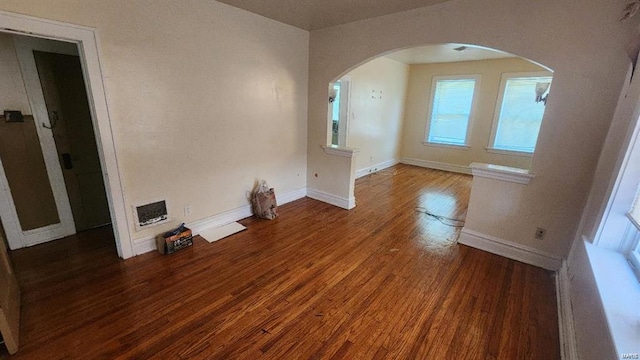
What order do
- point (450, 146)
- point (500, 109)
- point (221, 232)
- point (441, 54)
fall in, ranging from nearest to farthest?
point (221, 232) → point (441, 54) → point (500, 109) → point (450, 146)

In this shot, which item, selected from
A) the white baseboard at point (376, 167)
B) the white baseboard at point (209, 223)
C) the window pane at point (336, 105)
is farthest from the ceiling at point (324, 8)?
the white baseboard at point (376, 167)

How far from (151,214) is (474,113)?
21.8 feet

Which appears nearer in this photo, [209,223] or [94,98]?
[94,98]

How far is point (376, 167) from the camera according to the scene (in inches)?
253

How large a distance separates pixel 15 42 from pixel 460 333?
463 cm

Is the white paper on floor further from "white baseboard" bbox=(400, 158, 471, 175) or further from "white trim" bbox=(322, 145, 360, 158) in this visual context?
"white baseboard" bbox=(400, 158, 471, 175)

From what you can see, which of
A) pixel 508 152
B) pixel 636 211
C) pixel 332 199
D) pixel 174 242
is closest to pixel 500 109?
pixel 508 152

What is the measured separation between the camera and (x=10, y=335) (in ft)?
5.07

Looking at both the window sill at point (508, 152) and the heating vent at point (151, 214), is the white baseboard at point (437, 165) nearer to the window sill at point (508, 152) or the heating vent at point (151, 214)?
the window sill at point (508, 152)

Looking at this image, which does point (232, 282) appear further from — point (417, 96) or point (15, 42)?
point (417, 96)

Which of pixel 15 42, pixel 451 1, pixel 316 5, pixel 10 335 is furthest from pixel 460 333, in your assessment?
pixel 15 42

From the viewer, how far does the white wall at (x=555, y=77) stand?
2.10 metres

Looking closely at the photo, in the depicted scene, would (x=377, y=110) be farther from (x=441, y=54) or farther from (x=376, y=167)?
(x=441, y=54)

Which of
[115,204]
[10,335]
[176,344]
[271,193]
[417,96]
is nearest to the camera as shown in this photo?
[10,335]
